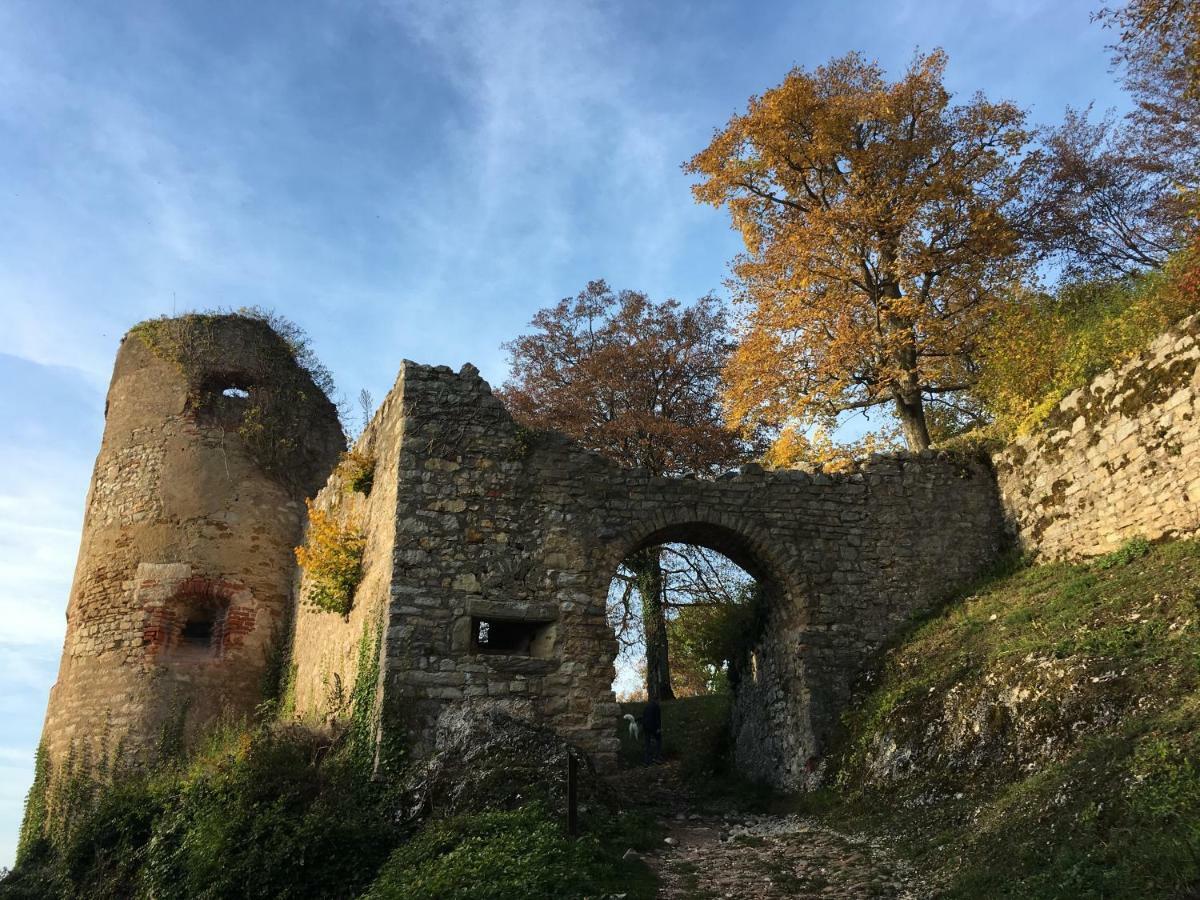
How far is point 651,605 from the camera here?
1609cm

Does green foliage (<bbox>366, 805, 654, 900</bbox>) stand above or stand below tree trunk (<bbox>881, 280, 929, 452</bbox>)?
below

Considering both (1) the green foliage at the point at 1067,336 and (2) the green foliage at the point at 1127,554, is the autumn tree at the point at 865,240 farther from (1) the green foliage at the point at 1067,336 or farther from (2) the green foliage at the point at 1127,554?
(2) the green foliage at the point at 1127,554

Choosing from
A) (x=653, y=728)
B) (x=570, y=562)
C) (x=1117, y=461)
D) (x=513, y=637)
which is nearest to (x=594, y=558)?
(x=570, y=562)

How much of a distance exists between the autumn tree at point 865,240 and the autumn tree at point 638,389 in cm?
213

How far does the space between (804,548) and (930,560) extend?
1741mm

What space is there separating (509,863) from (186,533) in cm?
1074

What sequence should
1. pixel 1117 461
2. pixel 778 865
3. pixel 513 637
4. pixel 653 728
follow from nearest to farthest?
pixel 778 865, pixel 1117 461, pixel 513 637, pixel 653 728

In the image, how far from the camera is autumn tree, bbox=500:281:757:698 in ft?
62.6

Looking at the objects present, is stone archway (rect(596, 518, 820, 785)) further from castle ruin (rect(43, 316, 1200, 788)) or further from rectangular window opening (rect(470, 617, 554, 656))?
rectangular window opening (rect(470, 617, 554, 656))

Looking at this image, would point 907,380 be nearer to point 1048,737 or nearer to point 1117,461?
point 1117,461

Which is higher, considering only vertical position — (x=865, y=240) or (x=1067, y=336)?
(x=865, y=240)

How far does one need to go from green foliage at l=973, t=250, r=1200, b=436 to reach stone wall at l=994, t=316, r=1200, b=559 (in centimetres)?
36

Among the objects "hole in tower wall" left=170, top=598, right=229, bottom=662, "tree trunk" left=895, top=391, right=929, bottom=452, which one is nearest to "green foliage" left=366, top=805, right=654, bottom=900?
"hole in tower wall" left=170, top=598, right=229, bottom=662

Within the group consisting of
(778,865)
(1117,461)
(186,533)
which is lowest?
(778,865)
